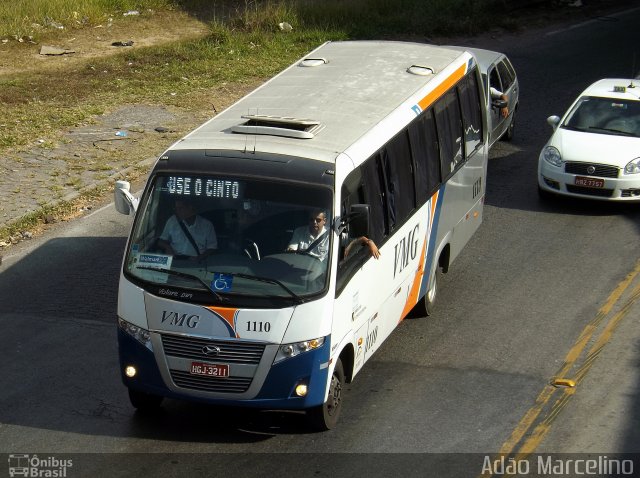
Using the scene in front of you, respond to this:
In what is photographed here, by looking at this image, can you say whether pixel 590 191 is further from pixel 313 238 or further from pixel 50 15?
pixel 50 15

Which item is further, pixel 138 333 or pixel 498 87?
pixel 498 87

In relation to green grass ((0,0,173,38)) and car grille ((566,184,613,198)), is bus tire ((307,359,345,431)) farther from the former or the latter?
green grass ((0,0,173,38))

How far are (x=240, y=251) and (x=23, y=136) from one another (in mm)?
10509

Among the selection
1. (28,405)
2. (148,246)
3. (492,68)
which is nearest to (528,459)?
(148,246)

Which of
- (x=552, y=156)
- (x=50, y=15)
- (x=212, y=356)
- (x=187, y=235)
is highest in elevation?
Answer: (x=187, y=235)

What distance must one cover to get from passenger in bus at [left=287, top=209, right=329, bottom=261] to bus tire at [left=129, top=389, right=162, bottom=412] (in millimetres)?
1964

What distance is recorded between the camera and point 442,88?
42.0 feet

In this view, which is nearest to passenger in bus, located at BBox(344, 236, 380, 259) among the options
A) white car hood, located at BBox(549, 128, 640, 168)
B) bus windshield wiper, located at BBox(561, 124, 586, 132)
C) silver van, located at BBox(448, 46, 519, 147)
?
white car hood, located at BBox(549, 128, 640, 168)

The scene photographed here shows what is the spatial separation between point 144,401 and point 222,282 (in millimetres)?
1592

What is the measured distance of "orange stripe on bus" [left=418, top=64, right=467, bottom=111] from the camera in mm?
12125

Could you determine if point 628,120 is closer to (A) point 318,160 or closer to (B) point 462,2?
(A) point 318,160

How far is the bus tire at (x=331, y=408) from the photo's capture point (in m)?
9.64

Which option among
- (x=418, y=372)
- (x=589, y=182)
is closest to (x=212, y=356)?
(x=418, y=372)

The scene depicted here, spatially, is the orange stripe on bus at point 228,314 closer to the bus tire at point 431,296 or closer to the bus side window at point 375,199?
the bus side window at point 375,199
